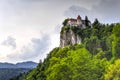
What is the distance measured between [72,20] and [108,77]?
9791cm

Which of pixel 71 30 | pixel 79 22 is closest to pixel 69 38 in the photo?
pixel 71 30

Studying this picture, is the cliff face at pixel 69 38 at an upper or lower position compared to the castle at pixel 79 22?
lower

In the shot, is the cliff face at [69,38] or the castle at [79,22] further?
the castle at [79,22]

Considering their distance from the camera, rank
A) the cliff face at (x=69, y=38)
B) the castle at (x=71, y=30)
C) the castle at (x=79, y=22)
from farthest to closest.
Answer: the castle at (x=79, y=22) < the castle at (x=71, y=30) < the cliff face at (x=69, y=38)

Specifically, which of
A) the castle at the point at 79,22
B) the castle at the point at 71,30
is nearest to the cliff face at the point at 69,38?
the castle at the point at 71,30

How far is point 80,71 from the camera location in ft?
234

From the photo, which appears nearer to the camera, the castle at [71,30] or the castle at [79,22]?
the castle at [71,30]

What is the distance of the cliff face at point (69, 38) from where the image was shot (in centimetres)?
13823

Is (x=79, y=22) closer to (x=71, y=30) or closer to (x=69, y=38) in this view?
(x=69, y=38)

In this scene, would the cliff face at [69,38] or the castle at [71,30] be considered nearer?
the cliff face at [69,38]

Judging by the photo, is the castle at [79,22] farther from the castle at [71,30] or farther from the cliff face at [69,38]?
the cliff face at [69,38]

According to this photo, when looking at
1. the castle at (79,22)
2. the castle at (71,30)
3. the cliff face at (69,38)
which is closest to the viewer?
the cliff face at (69,38)

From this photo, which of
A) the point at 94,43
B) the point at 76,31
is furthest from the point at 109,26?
the point at 76,31

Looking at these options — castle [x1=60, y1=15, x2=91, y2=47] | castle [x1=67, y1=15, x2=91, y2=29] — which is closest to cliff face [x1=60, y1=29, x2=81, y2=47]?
castle [x1=60, y1=15, x2=91, y2=47]
